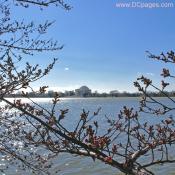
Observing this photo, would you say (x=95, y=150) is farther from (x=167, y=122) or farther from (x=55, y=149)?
(x=167, y=122)

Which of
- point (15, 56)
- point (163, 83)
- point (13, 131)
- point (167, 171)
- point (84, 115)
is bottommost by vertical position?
point (167, 171)

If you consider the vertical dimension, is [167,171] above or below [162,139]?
below

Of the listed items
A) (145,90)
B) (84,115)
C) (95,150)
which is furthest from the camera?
(145,90)

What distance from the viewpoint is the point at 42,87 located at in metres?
4.11

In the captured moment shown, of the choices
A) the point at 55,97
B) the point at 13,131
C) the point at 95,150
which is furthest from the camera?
the point at 13,131

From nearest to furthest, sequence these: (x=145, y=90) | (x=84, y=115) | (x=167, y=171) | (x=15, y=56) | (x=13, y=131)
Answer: (x=84, y=115), (x=145, y=90), (x=15, y=56), (x=13, y=131), (x=167, y=171)

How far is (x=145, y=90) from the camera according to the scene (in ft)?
13.2

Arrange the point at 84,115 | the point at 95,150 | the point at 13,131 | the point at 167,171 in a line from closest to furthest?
the point at 95,150, the point at 84,115, the point at 13,131, the point at 167,171

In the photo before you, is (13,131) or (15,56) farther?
(13,131)

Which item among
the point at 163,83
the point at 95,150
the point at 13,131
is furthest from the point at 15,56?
the point at 95,150

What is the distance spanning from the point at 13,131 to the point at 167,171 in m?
14.6

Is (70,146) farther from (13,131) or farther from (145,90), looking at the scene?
(13,131)

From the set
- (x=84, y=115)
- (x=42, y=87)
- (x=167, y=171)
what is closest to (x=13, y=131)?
(x=42, y=87)

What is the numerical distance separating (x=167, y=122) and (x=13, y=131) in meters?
6.40
